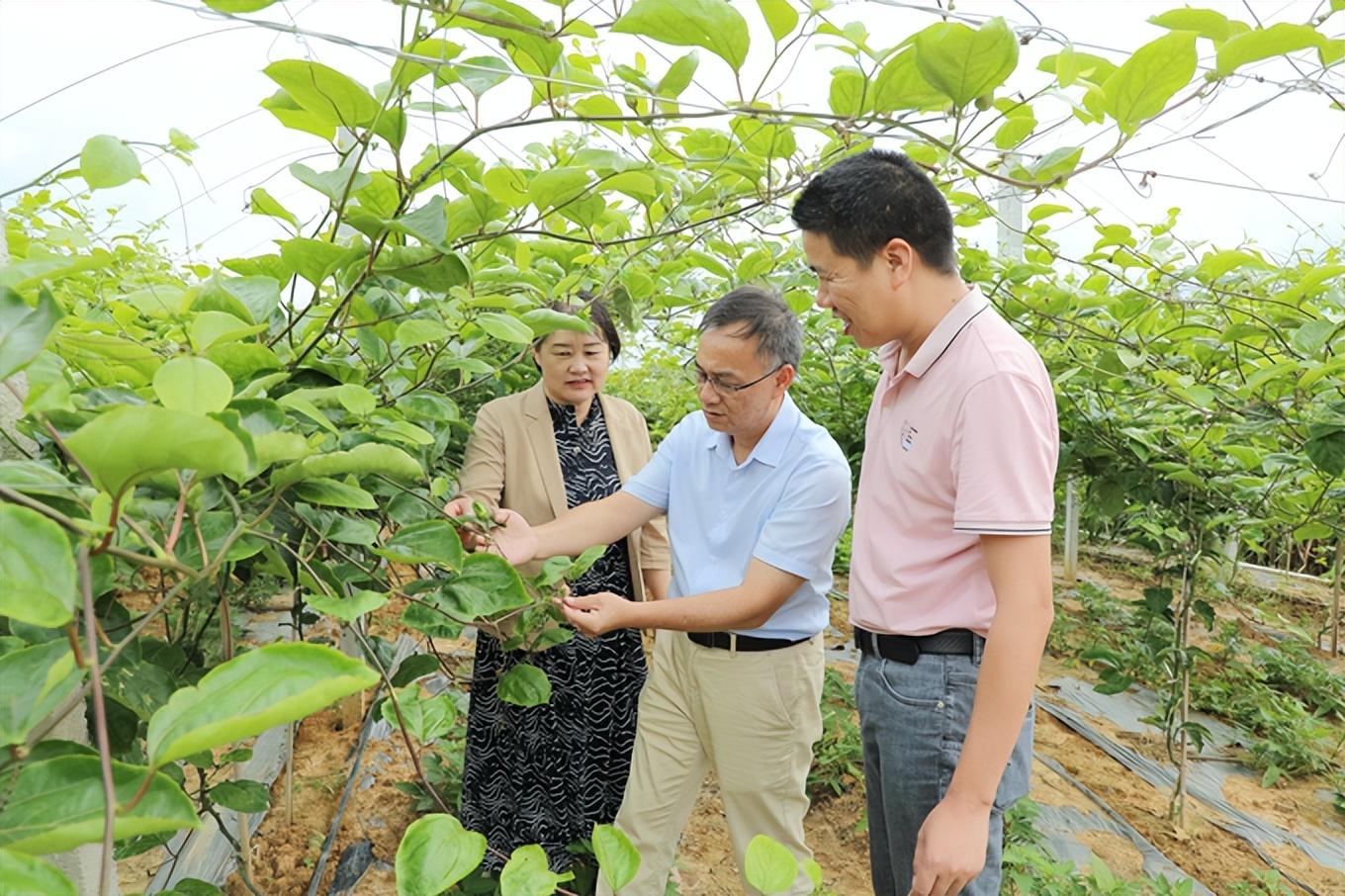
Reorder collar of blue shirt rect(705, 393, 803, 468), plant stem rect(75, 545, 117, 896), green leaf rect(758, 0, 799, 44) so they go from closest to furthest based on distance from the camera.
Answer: plant stem rect(75, 545, 117, 896), green leaf rect(758, 0, 799, 44), collar of blue shirt rect(705, 393, 803, 468)

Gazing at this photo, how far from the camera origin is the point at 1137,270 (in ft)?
11.4

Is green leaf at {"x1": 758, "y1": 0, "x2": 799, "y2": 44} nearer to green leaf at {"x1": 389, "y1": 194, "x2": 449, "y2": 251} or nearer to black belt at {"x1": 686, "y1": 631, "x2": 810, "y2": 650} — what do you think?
green leaf at {"x1": 389, "y1": 194, "x2": 449, "y2": 251}

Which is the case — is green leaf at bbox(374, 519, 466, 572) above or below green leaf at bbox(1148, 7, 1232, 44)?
below

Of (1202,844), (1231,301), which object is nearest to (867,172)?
(1231,301)

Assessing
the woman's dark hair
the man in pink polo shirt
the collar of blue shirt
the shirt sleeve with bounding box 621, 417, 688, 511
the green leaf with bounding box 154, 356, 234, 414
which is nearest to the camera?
the green leaf with bounding box 154, 356, 234, 414

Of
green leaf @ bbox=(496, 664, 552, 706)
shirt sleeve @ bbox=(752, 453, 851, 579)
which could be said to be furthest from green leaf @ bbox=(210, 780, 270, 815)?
shirt sleeve @ bbox=(752, 453, 851, 579)

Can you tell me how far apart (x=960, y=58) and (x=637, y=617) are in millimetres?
1170

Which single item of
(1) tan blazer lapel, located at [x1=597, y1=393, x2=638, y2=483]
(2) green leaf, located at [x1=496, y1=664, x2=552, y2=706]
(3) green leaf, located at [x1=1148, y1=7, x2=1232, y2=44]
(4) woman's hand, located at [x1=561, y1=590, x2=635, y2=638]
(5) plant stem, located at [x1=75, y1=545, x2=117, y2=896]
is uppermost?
(3) green leaf, located at [x1=1148, y1=7, x2=1232, y2=44]

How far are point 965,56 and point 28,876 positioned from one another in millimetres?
933

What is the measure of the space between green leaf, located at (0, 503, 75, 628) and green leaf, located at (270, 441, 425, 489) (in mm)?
301

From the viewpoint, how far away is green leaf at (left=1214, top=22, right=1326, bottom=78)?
821mm

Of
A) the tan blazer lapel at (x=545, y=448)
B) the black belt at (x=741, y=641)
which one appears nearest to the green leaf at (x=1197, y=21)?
the black belt at (x=741, y=641)

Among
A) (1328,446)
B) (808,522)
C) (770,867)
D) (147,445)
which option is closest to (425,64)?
(147,445)

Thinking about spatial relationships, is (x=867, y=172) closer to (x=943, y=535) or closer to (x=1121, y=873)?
(x=943, y=535)
